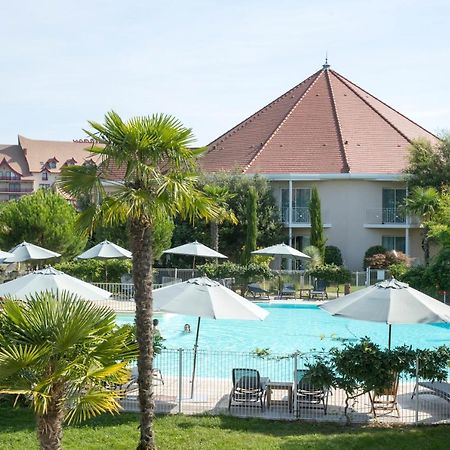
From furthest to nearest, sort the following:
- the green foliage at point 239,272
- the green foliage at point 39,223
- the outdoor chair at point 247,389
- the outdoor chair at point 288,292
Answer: the green foliage at point 39,223 → the outdoor chair at point 288,292 → the green foliage at point 239,272 → the outdoor chair at point 247,389

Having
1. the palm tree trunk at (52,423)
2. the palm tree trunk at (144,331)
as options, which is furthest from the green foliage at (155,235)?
the palm tree trunk at (52,423)

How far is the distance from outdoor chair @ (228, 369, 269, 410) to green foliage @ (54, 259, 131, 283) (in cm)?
1692

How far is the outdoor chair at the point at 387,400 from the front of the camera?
1168 cm

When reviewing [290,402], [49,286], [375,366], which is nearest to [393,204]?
[49,286]

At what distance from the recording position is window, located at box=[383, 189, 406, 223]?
1527 inches

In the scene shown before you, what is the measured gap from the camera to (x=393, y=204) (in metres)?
39.3

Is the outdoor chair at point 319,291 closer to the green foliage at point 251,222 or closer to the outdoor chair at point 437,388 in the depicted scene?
the green foliage at point 251,222

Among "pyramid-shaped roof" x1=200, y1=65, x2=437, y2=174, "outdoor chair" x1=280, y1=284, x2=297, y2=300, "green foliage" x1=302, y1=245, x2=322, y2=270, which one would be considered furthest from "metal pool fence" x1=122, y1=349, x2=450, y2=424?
"pyramid-shaped roof" x1=200, y1=65, x2=437, y2=174

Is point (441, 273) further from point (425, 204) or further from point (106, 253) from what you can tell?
point (106, 253)

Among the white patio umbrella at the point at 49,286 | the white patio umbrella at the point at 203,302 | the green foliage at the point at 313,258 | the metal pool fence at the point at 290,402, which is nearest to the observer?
the metal pool fence at the point at 290,402

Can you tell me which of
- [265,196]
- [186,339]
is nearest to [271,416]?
[186,339]

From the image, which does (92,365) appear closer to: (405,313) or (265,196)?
→ (405,313)

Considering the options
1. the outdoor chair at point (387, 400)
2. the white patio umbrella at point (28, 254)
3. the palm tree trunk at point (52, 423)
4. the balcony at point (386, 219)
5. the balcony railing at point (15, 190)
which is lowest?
the outdoor chair at point (387, 400)

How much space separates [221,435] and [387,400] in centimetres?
330
